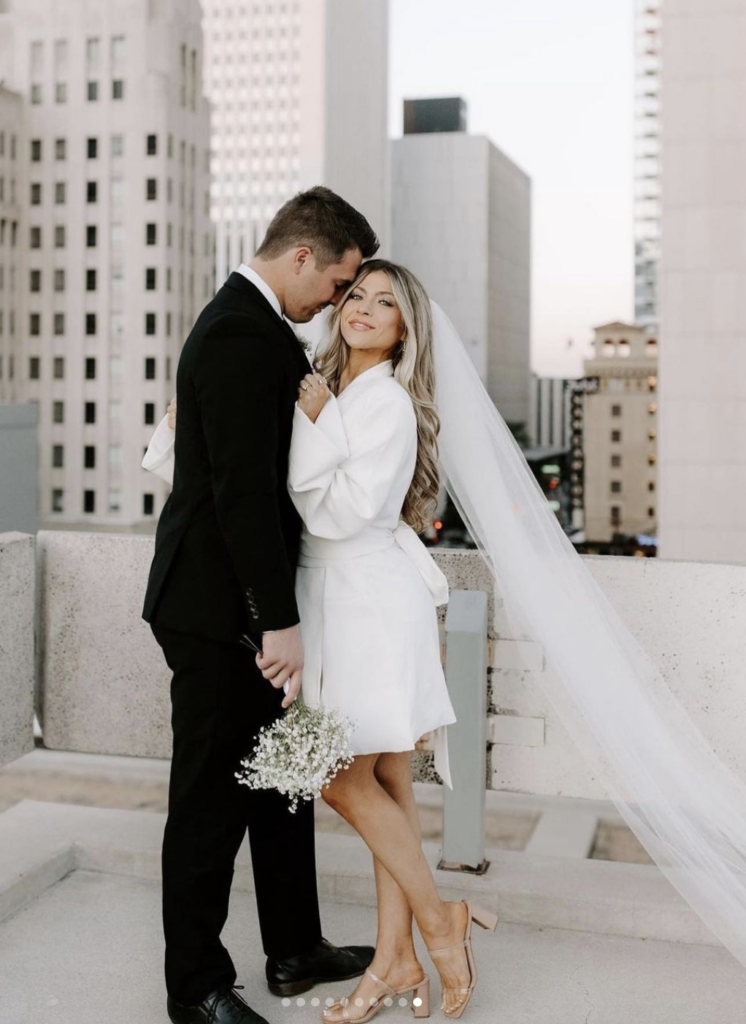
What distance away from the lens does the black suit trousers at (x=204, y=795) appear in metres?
3.12

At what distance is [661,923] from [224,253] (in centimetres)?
13619

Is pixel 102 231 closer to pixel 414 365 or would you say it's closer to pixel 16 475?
pixel 16 475

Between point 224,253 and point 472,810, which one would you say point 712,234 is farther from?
point 224,253

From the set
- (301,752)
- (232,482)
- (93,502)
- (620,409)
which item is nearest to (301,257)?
(232,482)

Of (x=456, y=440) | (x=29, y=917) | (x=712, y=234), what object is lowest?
(x=29, y=917)

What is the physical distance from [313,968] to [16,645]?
5.51 feet

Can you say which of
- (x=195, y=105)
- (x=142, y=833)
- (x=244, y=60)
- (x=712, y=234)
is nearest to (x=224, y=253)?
(x=244, y=60)

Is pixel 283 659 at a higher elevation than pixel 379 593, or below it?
below

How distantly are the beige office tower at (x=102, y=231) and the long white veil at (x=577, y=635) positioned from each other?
101 meters

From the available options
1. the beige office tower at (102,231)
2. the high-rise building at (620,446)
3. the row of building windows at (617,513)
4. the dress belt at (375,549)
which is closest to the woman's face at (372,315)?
the dress belt at (375,549)

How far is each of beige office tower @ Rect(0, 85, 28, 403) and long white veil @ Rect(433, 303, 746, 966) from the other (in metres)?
105

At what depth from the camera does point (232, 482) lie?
9.56ft

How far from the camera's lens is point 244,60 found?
12681 cm

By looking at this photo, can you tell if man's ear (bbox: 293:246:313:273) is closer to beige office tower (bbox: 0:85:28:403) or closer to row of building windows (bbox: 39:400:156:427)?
row of building windows (bbox: 39:400:156:427)
